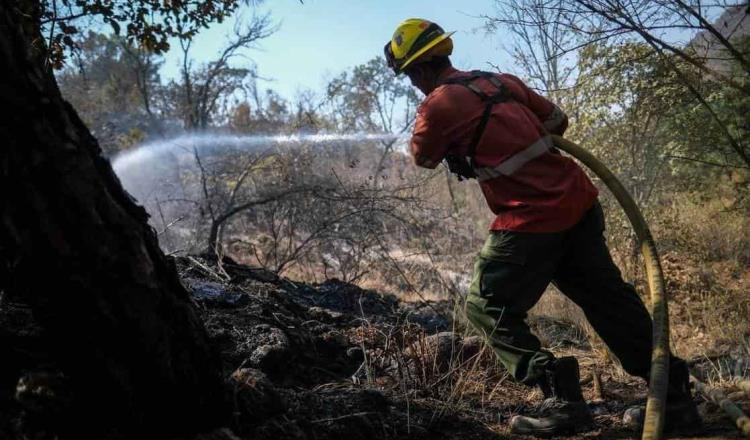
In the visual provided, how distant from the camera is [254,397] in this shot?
2.28m

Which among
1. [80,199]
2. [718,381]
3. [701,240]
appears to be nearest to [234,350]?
[80,199]

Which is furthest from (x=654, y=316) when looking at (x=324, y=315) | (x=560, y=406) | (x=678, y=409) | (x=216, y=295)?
(x=216, y=295)

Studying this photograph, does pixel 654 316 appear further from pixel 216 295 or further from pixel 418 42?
pixel 216 295

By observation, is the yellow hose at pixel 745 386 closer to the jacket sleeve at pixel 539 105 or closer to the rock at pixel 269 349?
the jacket sleeve at pixel 539 105

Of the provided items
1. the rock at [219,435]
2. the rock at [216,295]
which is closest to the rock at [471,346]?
the rock at [216,295]

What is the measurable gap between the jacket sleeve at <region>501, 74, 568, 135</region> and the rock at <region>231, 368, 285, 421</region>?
5.92ft

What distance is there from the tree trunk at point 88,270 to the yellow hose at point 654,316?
170 cm

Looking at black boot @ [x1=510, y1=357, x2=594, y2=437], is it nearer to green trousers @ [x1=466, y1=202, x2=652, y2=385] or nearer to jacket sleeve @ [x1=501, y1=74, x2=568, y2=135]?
green trousers @ [x1=466, y1=202, x2=652, y2=385]

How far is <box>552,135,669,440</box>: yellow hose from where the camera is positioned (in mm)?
2383

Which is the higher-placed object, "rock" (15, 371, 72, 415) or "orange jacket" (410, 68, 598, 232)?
"orange jacket" (410, 68, 598, 232)

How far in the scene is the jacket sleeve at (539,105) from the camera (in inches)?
119

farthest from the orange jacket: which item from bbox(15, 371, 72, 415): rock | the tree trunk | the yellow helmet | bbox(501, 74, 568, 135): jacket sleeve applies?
bbox(15, 371, 72, 415): rock

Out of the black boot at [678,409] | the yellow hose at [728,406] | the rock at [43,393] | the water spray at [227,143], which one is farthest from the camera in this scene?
the water spray at [227,143]

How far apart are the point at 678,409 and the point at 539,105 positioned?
63.5 inches
